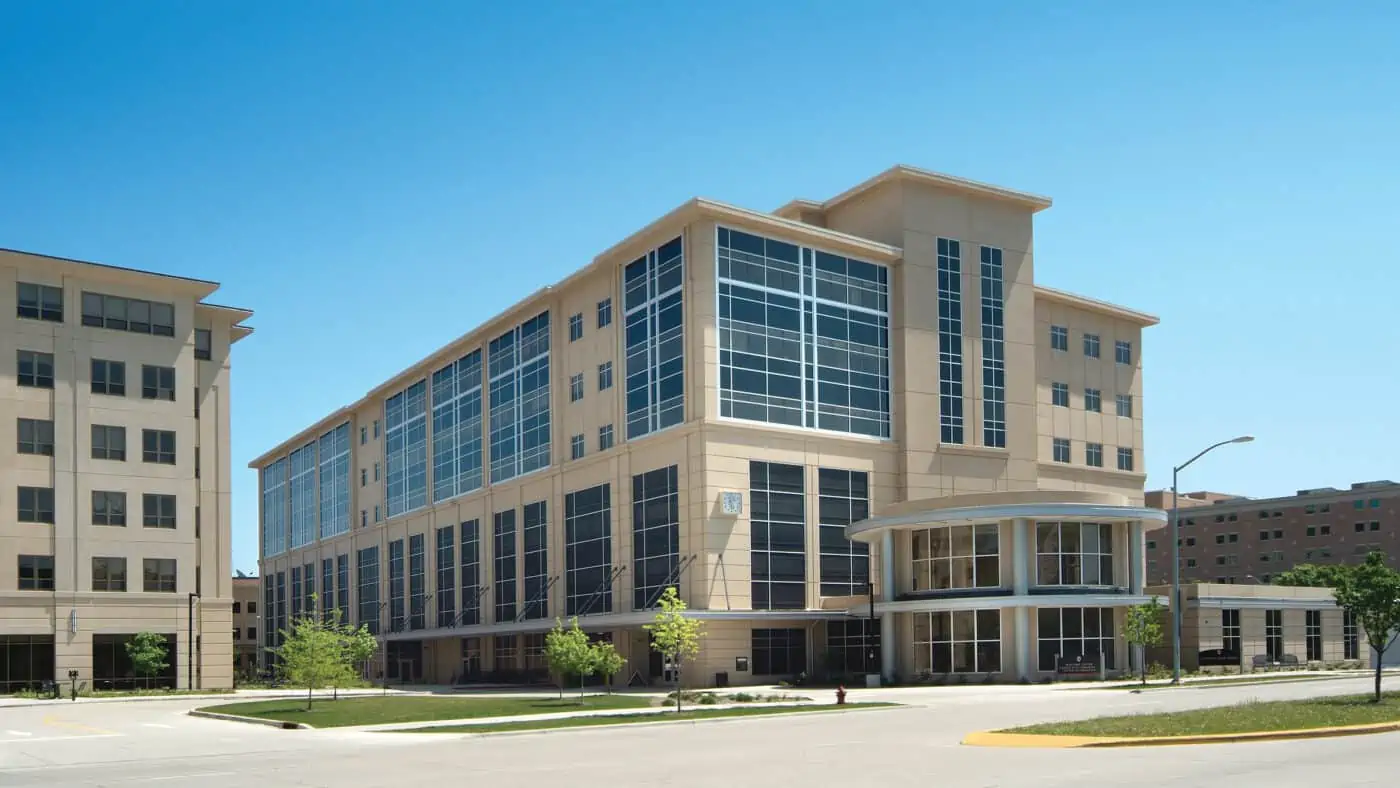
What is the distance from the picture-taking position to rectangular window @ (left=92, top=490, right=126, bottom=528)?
71625mm

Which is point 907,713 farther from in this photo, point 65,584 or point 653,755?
point 65,584

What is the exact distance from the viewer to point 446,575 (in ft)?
328

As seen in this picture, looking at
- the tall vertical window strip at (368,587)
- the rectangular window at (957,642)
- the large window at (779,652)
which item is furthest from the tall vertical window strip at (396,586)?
the rectangular window at (957,642)

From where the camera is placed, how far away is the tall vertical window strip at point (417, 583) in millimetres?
103375

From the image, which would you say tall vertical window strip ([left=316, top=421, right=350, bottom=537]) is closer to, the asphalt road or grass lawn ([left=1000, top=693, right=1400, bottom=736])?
the asphalt road

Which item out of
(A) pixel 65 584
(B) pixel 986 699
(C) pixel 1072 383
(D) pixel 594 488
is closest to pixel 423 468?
(D) pixel 594 488

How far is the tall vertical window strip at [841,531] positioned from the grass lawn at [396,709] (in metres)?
20.2

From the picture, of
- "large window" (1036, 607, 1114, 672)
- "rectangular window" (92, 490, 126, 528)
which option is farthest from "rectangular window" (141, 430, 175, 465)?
"large window" (1036, 607, 1114, 672)

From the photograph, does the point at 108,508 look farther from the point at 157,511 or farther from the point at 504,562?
the point at 504,562

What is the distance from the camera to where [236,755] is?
3067cm

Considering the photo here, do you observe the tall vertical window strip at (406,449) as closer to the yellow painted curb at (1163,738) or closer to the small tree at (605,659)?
the small tree at (605,659)

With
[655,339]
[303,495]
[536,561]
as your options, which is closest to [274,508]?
[303,495]

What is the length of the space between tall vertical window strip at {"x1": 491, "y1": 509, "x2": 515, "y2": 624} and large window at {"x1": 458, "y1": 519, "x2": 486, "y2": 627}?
2.45 metres

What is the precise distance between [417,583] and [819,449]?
44683 millimetres
